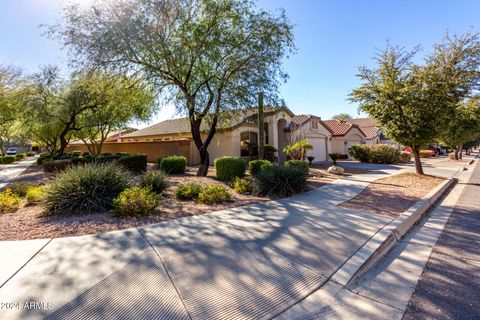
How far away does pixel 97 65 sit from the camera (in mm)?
9289

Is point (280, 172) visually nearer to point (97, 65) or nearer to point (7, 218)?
point (7, 218)

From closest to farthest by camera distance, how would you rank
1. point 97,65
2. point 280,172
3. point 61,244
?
point 61,244 < point 280,172 < point 97,65

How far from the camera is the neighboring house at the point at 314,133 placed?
2018cm

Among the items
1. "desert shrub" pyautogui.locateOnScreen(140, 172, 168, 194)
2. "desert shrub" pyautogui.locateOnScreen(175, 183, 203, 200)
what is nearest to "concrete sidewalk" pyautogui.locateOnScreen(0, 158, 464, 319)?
"desert shrub" pyautogui.locateOnScreen(175, 183, 203, 200)

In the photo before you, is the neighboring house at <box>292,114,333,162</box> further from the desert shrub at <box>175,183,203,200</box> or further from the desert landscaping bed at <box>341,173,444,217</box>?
the desert shrub at <box>175,183,203,200</box>

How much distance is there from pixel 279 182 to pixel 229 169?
3.16 m

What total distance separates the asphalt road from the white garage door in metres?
17.7

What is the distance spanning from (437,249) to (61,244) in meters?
6.49

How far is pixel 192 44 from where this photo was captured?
30.5ft

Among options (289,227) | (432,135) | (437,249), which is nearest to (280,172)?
Result: (289,227)

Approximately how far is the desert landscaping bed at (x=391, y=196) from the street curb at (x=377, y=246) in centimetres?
31

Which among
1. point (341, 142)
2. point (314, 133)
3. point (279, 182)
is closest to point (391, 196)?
point (279, 182)

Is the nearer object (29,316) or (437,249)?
(29,316)

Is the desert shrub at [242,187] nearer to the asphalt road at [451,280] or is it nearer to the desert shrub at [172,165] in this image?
the desert shrub at [172,165]
